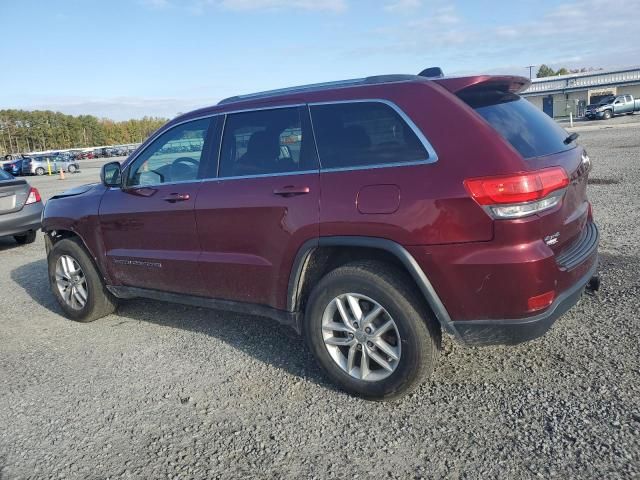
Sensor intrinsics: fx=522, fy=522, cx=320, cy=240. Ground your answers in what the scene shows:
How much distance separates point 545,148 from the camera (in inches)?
123

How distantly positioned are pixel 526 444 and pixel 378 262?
4.08ft

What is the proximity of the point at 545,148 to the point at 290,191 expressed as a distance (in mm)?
1570

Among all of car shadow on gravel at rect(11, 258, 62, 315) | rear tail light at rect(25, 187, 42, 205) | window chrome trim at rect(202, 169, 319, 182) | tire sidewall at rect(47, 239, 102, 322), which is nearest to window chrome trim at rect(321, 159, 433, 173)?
window chrome trim at rect(202, 169, 319, 182)

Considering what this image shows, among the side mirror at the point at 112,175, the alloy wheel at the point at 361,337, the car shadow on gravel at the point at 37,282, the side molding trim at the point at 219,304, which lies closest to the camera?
the alloy wheel at the point at 361,337

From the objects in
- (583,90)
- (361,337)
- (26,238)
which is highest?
(583,90)

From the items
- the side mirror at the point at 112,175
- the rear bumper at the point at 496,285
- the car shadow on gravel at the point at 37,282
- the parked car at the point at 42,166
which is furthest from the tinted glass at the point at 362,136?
the parked car at the point at 42,166

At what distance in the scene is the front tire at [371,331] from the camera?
9.82ft

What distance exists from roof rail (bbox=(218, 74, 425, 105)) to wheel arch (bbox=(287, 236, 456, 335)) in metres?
1.03

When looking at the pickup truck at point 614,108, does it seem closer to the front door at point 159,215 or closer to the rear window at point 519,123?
the rear window at point 519,123

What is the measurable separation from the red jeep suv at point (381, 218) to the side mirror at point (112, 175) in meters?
0.57

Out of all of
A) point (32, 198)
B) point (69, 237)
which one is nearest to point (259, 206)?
point (69, 237)

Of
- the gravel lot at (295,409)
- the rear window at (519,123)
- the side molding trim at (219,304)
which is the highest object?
the rear window at (519,123)

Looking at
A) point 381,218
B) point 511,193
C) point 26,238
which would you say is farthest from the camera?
point 26,238

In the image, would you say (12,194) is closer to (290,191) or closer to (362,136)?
(290,191)
